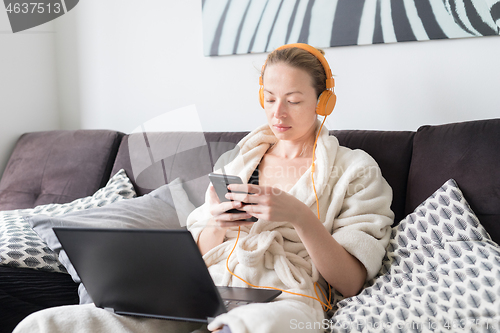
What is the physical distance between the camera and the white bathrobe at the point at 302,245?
930 mm

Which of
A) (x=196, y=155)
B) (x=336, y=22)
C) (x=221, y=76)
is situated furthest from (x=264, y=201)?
(x=221, y=76)

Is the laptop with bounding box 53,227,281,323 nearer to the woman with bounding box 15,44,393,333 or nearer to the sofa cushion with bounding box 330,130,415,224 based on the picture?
the woman with bounding box 15,44,393,333

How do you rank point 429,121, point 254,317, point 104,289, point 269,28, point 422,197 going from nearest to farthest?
1. point 254,317
2. point 104,289
3. point 422,197
4. point 429,121
5. point 269,28

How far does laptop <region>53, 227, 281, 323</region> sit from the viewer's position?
817 millimetres

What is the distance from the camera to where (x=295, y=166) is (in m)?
1.33

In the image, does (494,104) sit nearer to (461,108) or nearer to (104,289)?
(461,108)

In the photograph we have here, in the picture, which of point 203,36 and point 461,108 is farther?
point 203,36

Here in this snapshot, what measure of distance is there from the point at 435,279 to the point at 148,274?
71 cm

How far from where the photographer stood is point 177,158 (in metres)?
1.68

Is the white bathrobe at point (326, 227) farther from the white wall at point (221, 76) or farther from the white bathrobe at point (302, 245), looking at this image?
the white wall at point (221, 76)

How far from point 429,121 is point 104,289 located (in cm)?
129

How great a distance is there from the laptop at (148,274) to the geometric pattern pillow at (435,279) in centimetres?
25

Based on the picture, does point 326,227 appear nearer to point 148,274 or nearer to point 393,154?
point 393,154

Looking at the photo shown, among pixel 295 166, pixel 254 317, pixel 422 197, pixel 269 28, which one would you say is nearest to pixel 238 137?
pixel 295 166
